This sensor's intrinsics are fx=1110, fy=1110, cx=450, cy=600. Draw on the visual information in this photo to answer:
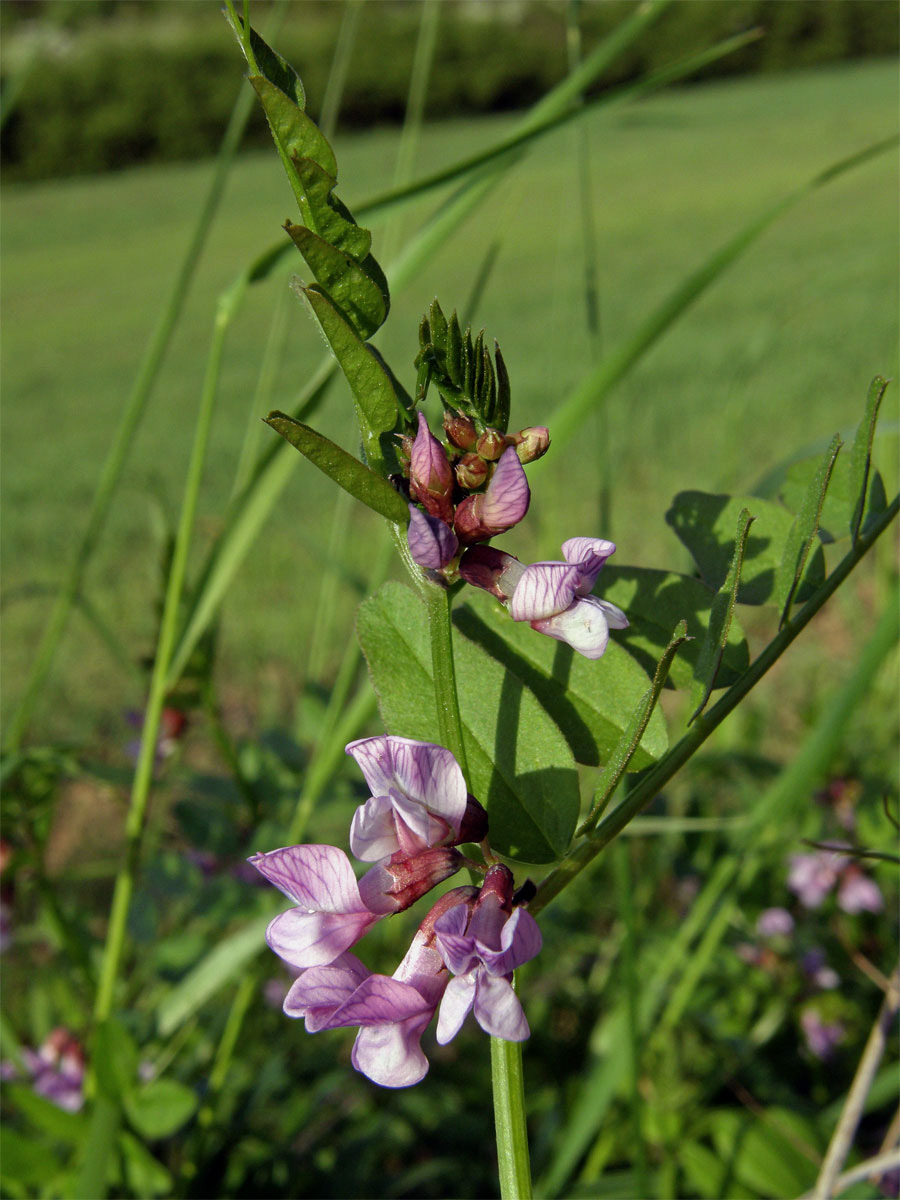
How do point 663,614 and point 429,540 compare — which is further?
point 663,614

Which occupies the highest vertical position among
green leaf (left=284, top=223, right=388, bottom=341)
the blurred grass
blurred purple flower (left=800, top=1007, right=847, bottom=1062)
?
green leaf (left=284, top=223, right=388, bottom=341)

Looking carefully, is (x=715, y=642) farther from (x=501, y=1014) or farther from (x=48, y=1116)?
(x=48, y=1116)

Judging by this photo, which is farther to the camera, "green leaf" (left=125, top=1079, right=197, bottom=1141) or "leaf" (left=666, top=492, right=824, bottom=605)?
"green leaf" (left=125, top=1079, right=197, bottom=1141)

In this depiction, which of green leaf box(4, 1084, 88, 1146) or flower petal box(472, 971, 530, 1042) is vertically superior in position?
flower petal box(472, 971, 530, 1042)

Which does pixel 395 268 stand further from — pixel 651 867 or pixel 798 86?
pixel 798 86

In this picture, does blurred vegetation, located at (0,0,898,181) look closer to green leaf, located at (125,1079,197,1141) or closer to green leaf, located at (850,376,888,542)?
green leaf, located at (125,1079,197,1141)

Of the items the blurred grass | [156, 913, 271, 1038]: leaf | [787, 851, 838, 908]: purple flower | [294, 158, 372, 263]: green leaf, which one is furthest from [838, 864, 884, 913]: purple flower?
[294, 158, 372, 263]: green leaf

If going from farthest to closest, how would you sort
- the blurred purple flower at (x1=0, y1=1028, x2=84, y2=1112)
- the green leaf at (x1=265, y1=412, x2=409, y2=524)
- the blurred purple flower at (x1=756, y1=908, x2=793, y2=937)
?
→ the blurred purple flower at (x1=756, y1=908, x2=793, y2=937), the blurred purple flower at (x1=0, y1=1028, x2=84, y2=1112), the green leaf at (x1=265, y1=412, x2=409, y2=524)

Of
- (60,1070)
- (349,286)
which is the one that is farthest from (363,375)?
(60,1070)
